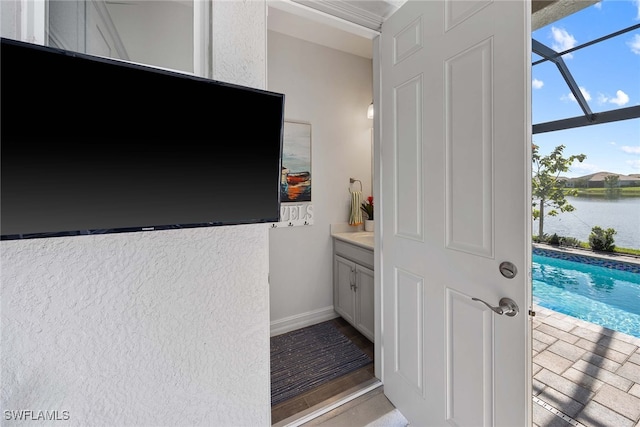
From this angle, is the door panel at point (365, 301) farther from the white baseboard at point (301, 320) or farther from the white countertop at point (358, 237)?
the white baseboard at point (301, 320)

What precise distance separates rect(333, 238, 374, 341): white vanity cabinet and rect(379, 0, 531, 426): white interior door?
53cm

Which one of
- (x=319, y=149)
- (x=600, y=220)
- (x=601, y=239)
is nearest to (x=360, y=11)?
(x=319, y=149)

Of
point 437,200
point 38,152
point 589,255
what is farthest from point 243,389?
point 589,255

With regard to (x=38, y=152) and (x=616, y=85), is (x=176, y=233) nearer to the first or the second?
(x=38, y=152)

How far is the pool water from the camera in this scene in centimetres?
178

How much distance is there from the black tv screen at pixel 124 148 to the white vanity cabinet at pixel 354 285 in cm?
133

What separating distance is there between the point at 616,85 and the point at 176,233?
107 inches

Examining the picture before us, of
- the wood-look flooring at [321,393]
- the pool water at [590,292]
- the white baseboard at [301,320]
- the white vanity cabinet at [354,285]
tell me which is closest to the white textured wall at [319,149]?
the white baseboard at [301,320]

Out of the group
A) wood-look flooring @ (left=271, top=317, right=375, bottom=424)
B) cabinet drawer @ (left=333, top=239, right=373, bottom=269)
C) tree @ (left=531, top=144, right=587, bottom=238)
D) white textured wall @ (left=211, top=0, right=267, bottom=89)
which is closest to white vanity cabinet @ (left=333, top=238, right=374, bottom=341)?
cabinet drawer @ (left=333, top=239, right=373, bottom=269)

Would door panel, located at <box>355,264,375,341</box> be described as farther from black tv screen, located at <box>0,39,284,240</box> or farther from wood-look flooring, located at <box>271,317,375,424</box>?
black tv screen, located at <box>0,39,284,240</box>

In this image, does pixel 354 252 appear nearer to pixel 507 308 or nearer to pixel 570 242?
pixel 507 308

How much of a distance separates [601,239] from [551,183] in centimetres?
55

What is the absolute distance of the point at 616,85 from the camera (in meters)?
1.58

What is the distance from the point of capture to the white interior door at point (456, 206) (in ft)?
2.79
